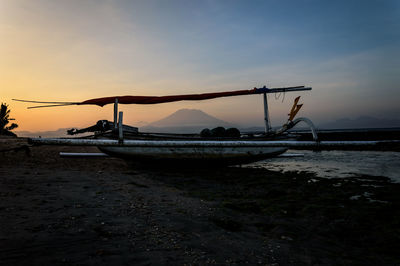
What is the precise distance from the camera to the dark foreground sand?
2379 millimetres

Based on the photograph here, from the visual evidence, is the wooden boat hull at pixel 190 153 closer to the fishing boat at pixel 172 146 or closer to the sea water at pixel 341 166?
the fishing boat at pixel 172 146

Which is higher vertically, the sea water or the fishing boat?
the fishing boat

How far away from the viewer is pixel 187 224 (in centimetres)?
332

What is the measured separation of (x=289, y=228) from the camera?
3.52m

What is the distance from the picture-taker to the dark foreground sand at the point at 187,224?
2.38 m

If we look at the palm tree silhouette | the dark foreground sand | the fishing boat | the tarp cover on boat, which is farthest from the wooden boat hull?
the palm tree silhouette

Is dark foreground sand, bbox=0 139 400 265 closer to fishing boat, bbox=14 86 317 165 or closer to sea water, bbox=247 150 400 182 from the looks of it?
fishing boat, bbox=14 86 317 165

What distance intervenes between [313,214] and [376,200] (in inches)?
88.7

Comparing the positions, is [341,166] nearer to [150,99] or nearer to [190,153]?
[190,153]

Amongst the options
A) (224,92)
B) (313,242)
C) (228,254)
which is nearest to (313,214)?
(313,242)

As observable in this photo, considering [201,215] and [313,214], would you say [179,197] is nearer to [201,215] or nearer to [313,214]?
[201,215]

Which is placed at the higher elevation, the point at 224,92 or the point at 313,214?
the point at 224,92

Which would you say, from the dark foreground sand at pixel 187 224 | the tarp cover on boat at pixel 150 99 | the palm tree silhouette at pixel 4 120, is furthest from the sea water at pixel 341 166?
the palm tree silhouette at pixel 4 120

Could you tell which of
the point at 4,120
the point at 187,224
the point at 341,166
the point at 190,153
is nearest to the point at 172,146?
the point at 190,153
